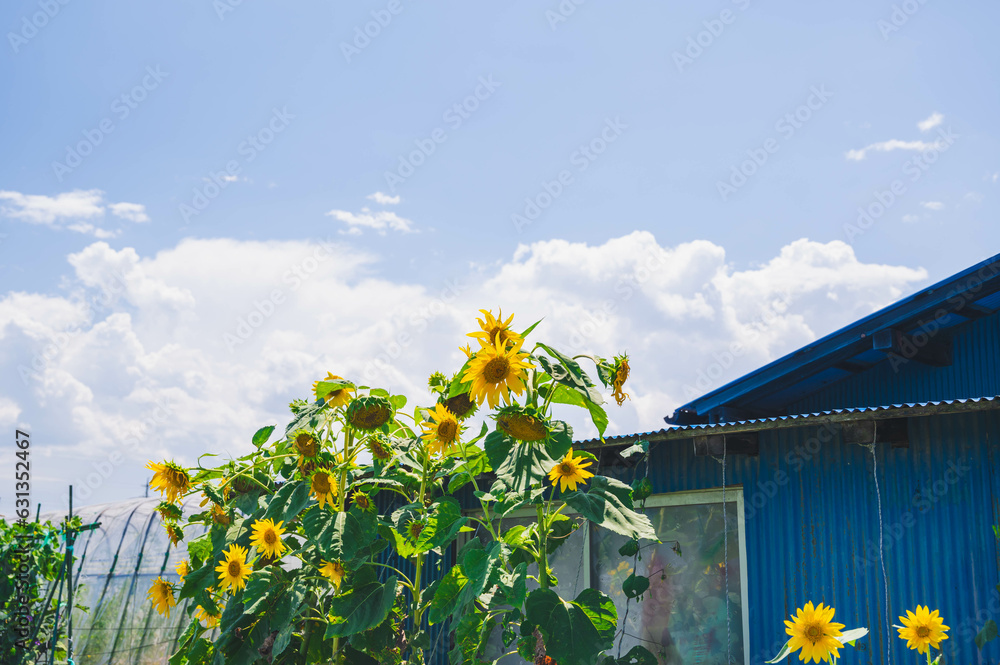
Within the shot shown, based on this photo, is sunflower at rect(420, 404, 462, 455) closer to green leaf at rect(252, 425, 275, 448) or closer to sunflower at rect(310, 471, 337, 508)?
sunflower at rect(310, 471, 337, 508)

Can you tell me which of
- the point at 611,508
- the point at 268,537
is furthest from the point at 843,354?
the point at 268,537

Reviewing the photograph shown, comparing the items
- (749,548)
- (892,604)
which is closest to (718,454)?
(749,548)

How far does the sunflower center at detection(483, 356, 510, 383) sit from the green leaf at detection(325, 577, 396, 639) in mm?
1491

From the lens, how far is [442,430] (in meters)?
4.29

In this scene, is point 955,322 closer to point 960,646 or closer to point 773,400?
point 773,400

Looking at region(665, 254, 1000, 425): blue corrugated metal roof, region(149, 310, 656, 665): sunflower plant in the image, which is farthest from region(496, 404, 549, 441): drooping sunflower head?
region(665, 254, 1000, 425): blue corrugated metal roof

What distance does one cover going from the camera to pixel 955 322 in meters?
7.11

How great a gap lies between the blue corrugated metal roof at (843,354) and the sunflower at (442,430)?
3.90 meters

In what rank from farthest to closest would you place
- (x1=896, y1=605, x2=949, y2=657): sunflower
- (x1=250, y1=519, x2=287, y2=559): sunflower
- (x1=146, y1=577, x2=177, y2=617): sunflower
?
(x1=146, y1=577, x2=177, y2=617): sunflower
(x1=250, y1=519, x2=287, y2=559): sunflower
(x1=896, y1=605, x2=949, y2=657): sunflower

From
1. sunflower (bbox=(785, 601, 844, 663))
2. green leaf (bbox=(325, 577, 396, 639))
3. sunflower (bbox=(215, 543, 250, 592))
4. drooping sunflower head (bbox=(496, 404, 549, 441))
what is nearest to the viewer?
drooping sunflower head (bbox=(496, 404, 549, 441))

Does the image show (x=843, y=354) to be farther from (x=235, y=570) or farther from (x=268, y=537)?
(x=235, y=570)

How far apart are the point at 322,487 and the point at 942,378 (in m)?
5.22

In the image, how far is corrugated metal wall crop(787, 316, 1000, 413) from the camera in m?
7.01

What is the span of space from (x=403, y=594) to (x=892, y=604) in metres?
3.04
